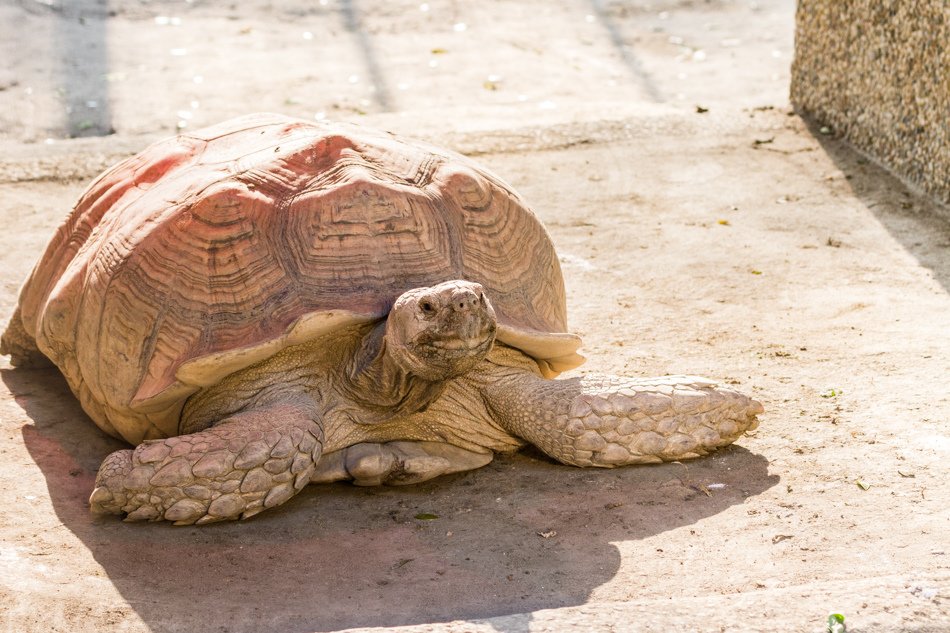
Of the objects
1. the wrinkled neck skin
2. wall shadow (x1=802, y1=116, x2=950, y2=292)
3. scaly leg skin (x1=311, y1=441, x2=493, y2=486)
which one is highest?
the wrinkled neck skin

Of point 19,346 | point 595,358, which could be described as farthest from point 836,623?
point 19,346

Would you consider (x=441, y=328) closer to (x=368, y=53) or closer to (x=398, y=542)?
(x=398, y=542)

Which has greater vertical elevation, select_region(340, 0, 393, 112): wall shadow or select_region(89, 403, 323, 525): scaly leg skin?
select_region(340, 0, 393, 112): wall shadow

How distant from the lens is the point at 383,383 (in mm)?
3383

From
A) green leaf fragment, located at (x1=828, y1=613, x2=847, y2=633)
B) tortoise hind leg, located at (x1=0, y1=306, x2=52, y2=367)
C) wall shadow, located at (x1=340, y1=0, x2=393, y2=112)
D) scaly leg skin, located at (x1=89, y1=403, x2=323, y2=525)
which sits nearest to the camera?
green leaf fragment, located at (x1=828, y1=613, x2=847, y2=633)

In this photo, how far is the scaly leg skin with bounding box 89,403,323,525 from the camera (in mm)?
3213

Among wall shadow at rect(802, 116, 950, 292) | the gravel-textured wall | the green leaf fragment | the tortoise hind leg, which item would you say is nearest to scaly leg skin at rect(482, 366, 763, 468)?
the green leaf fragment

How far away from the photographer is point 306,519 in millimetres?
3359

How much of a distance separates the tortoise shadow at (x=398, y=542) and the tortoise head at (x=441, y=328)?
45cm

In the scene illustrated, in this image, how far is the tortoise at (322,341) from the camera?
325 cm

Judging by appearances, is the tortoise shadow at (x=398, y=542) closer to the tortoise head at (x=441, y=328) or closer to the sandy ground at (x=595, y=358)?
the sandy ground at (x=595, y=358)

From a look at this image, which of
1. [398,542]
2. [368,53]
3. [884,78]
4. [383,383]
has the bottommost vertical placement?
[398,542]

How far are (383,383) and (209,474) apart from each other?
528 mm

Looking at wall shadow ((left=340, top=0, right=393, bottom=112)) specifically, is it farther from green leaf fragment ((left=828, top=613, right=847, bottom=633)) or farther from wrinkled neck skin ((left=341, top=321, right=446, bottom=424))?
green leaf fragment ((left=828, top=613, right=847, bottom=633))
